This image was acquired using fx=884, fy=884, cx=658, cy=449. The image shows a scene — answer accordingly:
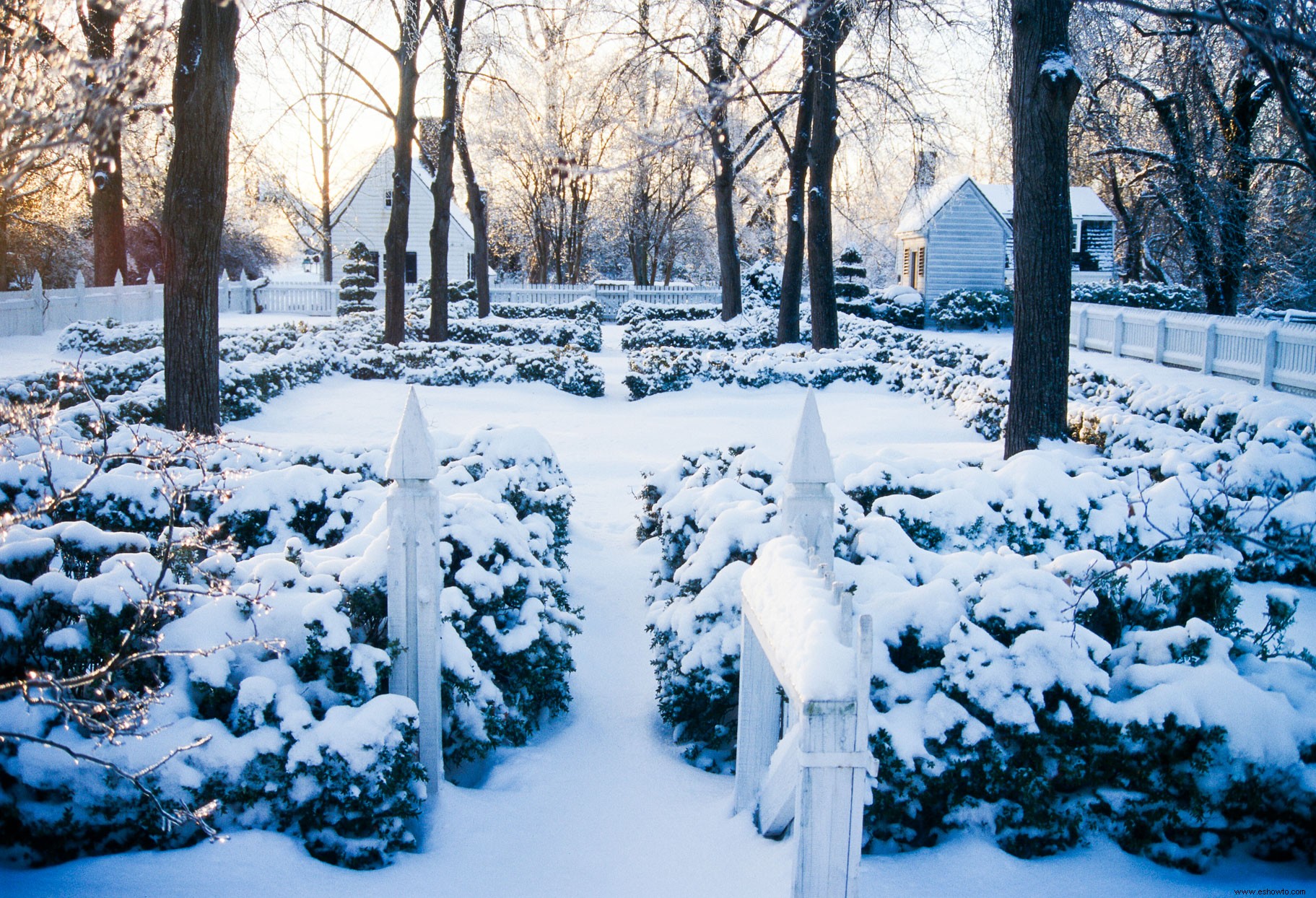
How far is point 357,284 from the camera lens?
3180 cm

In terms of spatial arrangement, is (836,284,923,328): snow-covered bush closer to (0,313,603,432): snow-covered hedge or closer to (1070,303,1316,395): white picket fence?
(1070,303,1316,395): white picket fence

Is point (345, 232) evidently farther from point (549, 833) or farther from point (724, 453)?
point (549, 833)

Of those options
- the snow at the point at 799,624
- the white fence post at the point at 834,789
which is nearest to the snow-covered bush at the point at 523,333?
the snow at the point at 799,624

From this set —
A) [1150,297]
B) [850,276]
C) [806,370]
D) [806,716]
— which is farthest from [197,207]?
[850,276]

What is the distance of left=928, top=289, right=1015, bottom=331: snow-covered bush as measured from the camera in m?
28.8

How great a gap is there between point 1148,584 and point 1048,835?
142 cm

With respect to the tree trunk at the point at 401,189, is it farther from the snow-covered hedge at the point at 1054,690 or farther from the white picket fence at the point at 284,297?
the snow-covered hedge at the point at 1054,690

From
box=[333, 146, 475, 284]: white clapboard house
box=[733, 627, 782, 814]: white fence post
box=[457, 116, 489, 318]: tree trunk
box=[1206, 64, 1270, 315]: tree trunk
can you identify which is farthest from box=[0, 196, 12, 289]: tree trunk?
box=[1206, 64, 1270, 315]: tree trunk

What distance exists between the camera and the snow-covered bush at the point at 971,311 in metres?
28.8

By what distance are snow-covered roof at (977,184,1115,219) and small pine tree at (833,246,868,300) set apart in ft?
20.5

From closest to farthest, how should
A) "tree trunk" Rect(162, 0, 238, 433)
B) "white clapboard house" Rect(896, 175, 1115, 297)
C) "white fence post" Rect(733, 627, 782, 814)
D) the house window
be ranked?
"white fence post" Rect(733, 627, 782, 814), "tree trunk" Rect(162, 0, 238, 433), "white clapboard house" Rect(896, 175, 1115, 297), the house window

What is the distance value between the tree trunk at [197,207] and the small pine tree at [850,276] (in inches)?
1027

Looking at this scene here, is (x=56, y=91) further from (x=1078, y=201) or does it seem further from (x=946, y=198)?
(x=1078, y=201)

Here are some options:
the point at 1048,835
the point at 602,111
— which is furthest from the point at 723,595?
the point at 602,111
